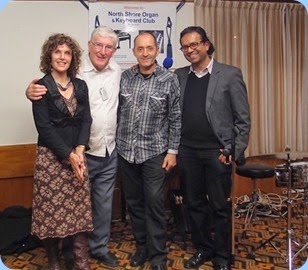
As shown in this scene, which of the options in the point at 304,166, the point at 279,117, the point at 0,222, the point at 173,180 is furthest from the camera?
the point at 279,117

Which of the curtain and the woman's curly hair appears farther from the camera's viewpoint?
the curtain

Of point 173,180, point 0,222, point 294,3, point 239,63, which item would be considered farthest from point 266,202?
point 0,222

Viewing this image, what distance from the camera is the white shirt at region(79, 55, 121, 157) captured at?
2.42 metres

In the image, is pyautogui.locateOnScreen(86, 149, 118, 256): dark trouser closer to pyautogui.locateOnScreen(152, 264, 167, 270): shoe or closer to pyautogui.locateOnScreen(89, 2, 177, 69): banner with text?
pyautogui.locateOnScreen(152, 264, 167, 270): shoe

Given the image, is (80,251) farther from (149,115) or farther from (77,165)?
(149,115)

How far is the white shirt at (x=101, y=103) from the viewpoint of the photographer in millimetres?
2416

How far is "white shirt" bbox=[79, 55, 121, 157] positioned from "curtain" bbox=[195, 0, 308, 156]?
151 cm

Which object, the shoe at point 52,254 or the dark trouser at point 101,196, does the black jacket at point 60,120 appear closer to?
the dark trouser at point 101,196

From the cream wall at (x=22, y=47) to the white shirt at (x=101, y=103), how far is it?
939 mm

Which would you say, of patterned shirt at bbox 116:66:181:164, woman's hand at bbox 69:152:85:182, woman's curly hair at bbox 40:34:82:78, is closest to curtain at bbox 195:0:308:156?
patterned shirt at bbox 116:66:181:164

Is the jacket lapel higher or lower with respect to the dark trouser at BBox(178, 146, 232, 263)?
higher

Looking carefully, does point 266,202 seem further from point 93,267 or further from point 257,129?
point 93,267

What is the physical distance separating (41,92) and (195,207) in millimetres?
1155

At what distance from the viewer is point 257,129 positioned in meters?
4.00
